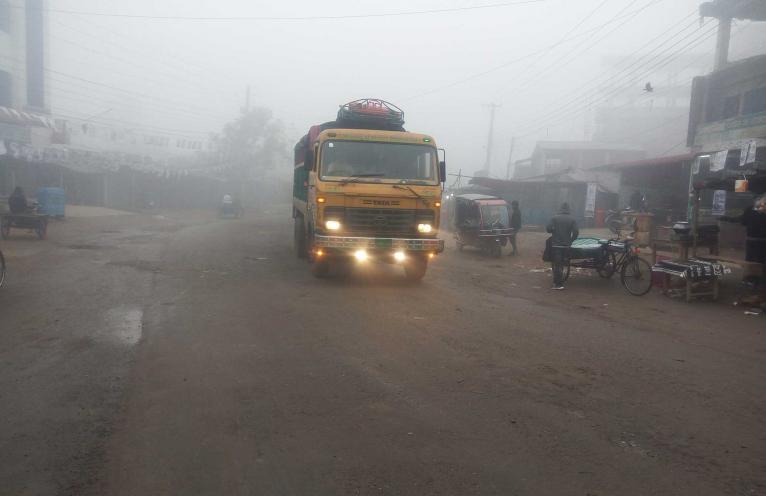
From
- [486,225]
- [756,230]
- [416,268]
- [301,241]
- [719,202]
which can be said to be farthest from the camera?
[719,202]

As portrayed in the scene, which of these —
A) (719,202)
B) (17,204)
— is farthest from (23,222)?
(719,202)

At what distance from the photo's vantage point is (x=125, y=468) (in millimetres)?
3523

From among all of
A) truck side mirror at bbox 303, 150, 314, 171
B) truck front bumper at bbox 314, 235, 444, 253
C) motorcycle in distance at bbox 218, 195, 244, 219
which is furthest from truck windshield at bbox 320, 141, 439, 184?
motorcycle in distance at bbox 218, 195, 244, 219

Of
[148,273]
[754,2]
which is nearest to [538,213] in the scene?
[754,2]

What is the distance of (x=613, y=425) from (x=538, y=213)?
23873 millimetres

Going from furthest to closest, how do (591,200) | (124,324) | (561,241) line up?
(591,200)
(561,241)
(124,324)

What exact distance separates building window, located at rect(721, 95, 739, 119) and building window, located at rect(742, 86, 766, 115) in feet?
1.45

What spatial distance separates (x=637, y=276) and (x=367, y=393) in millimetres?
7864

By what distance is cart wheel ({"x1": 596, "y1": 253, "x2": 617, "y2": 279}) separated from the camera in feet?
38.2

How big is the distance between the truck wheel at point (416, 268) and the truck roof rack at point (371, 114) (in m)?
3.44

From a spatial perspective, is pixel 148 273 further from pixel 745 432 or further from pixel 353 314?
pixel 745 432

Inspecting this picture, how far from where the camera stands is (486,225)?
17.0m

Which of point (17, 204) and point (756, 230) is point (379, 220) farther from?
point (17, 204)

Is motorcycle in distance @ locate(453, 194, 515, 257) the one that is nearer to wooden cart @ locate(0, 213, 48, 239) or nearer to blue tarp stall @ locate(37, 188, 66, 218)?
wooden cart @ locate(0, 213, 48, 239)
